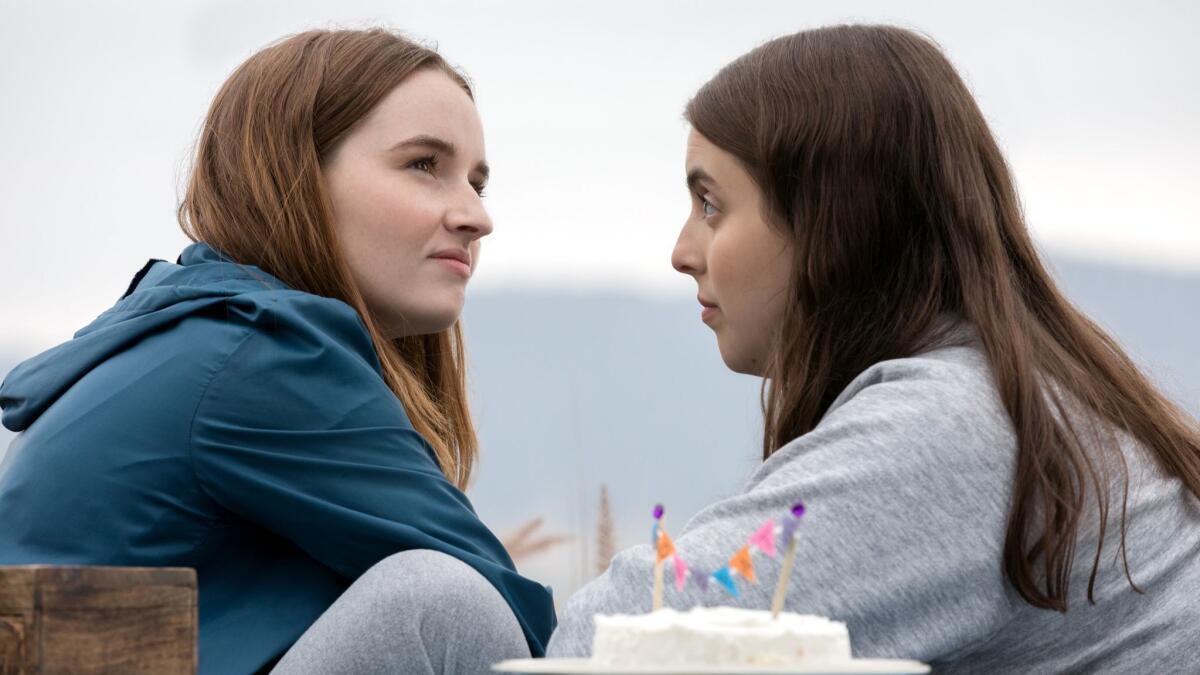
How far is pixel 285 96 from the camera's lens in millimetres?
2965

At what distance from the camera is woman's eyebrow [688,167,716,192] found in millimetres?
2482

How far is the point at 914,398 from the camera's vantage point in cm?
192

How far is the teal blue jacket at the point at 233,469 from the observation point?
2307mm

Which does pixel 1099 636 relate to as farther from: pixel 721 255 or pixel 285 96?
pixel 285 96

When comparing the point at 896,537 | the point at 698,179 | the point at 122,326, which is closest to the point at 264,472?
the point at 122,326

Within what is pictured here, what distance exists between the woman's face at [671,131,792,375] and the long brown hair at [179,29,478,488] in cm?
69

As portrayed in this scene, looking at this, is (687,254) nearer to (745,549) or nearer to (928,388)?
(928,388)

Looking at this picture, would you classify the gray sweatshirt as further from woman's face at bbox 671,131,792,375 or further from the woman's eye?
the woman's eye

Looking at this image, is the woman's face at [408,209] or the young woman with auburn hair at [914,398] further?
the woman's face at [408,209]

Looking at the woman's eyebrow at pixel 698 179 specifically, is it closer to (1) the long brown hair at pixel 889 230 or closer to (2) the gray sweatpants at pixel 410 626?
(1) the long brown hair at pixel 889 230

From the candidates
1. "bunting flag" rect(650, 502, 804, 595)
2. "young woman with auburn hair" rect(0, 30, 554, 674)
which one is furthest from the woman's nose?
"bunting flag" rect(650, 502, 804, 595)

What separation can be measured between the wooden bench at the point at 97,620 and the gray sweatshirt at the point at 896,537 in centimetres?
46

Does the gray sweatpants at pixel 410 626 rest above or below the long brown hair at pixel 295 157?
below

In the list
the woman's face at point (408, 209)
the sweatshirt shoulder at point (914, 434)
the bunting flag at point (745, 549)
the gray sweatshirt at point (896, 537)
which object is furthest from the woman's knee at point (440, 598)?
A: the woman's face at point (408, 209)
